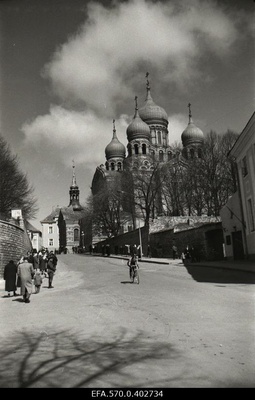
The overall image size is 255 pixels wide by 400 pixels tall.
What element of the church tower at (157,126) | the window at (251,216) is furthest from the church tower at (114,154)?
the window at (251,216)

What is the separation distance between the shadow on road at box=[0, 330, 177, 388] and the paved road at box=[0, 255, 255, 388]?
11 mm

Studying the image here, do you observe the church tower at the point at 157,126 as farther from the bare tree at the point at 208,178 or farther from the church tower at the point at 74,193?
the church tower at the point at 74,193

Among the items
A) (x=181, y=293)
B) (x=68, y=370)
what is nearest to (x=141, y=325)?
(x=68, y=370)

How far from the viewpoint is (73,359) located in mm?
5031

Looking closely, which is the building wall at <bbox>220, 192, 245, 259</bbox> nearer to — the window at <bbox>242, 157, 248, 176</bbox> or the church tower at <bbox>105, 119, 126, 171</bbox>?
the window at <bbox>242, 157, 248, 176</bbox>

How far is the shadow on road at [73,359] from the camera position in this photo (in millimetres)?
4195

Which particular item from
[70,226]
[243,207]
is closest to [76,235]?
[70,226]

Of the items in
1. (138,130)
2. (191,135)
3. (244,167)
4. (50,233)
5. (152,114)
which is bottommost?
(244,167)

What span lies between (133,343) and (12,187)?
37.0 m

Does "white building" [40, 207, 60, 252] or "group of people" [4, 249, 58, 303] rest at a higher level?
"white building" [40, 207, 60, 252]

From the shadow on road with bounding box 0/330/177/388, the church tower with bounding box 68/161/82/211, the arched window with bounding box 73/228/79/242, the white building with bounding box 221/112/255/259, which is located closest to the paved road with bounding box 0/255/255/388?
the shadow on road with bounding box 0/330/177/388

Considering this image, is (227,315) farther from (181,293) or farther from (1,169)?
(1,169)

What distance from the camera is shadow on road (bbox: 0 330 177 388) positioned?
4195 millimetres

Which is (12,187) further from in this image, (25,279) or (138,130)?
(138,130)
